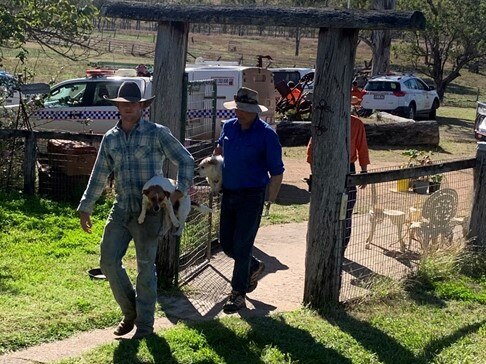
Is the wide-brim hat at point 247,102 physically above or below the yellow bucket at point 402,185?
above

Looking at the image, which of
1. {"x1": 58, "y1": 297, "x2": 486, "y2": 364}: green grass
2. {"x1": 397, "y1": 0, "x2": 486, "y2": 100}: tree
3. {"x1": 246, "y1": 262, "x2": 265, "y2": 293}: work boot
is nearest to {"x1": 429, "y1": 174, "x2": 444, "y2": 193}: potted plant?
{"x1": 58, "y1": 297, "x2": 486, "y2": 364}: green grass

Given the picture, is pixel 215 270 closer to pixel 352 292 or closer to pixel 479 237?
pixel 352 292

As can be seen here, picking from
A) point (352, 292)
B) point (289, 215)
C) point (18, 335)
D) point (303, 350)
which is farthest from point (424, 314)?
point (289, 215)

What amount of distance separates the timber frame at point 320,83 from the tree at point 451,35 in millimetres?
31210

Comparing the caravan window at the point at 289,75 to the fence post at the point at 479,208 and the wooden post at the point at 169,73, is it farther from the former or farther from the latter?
the wooden post at the point at 169,73

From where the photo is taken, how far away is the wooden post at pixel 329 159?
20.9 ft

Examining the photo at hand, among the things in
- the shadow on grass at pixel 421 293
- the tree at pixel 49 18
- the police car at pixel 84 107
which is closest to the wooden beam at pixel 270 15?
the shadow on grass at pixel 421 293

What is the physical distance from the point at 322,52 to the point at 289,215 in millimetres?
5328

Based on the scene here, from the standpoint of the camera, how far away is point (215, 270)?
825 cm

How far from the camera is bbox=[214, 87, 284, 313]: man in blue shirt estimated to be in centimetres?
647

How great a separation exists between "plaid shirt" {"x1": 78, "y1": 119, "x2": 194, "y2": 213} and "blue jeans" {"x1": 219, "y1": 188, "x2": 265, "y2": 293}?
891 millimetres

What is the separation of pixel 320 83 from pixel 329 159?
594 mm

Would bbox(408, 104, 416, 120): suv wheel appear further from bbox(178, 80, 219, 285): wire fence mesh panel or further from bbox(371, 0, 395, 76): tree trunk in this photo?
bbox(178, 80, 219, 285): wire fence mesh panel

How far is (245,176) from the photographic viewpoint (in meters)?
6.51
